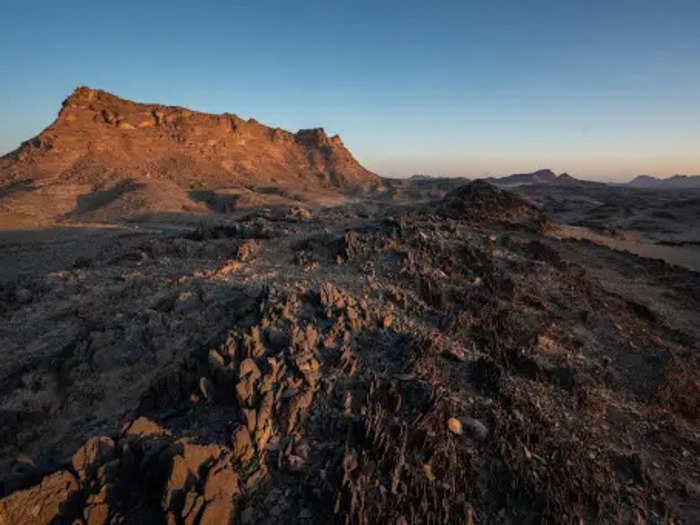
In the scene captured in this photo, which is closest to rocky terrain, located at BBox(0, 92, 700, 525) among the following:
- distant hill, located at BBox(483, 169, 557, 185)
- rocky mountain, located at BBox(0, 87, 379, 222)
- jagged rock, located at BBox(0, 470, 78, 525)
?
jagged rock, located at BBox(0, 470, 78, 525)

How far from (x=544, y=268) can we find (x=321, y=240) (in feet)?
33.7

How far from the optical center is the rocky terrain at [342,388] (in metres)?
5.77

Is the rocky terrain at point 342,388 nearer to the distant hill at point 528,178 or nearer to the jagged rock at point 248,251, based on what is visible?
the jagged rock at point 248,251

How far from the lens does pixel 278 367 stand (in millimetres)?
7785

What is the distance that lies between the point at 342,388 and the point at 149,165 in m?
63.7

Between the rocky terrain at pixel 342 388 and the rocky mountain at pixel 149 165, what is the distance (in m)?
32.2

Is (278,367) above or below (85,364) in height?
above

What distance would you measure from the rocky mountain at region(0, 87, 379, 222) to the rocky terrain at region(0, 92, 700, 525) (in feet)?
106

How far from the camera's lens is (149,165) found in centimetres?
6153

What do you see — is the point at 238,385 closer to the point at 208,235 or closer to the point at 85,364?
the point at 85,364

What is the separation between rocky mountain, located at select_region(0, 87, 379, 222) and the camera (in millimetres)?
45312

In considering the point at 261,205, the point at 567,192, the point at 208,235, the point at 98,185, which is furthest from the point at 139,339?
the point at 567,192

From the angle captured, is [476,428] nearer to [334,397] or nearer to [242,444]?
[334,397]

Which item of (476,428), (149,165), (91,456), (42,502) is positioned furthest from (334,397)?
(149,165)
